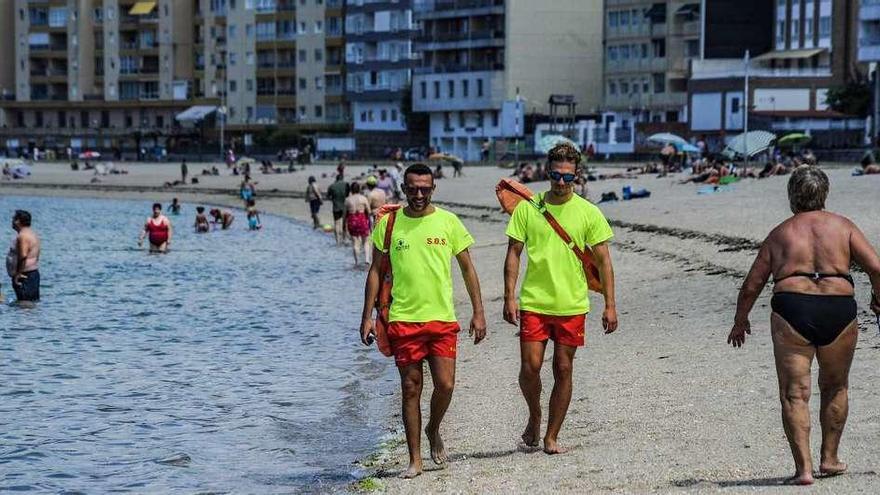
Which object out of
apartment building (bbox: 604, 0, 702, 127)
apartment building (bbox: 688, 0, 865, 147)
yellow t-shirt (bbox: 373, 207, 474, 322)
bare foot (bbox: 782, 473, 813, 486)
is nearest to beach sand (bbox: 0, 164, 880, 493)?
bare foot (bbox: 782, 473, 813, 486)

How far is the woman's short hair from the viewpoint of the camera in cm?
768

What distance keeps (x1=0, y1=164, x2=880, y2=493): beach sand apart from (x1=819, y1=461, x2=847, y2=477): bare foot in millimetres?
51

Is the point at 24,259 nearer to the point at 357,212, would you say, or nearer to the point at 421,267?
the point at 357,212

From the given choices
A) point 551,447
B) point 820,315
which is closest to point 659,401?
point 551,447

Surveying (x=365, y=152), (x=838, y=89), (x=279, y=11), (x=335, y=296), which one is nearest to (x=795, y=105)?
(x=838, y=89)

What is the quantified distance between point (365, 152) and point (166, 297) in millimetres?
79944

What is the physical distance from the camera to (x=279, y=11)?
120 metres

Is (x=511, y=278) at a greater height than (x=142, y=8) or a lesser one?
lesser

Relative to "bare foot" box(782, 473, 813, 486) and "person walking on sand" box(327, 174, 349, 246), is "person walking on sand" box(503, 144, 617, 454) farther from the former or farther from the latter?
"person walking on sand" box(327, 174, 349, 246)

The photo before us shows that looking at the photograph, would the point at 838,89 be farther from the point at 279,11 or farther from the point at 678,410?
the point at 678,410

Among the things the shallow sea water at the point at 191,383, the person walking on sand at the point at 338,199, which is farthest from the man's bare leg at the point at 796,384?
the person walking on sand at the point at 338,199

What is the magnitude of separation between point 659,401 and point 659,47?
8625 centimetres

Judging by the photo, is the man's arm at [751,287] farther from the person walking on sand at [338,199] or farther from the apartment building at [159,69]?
the apartment building at [159,69]

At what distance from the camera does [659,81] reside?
9488 cm
